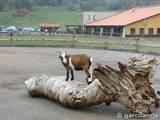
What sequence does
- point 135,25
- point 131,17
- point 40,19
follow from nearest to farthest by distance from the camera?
point 135,25 < point 131,17 < point 40,19

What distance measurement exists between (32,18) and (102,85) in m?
82.3

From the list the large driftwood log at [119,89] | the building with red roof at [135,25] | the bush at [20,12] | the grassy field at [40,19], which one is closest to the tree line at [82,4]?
the bush at [20,12]

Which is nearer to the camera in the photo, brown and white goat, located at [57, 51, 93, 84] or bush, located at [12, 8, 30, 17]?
brown and white goat, located at [57, 51, 93, 84]

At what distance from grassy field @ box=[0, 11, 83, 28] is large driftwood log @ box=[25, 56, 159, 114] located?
2896 inches

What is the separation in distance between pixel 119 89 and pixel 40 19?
265ft

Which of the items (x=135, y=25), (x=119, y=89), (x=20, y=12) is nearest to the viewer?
(x=119, y=89)

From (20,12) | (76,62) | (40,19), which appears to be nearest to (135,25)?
(76,62)

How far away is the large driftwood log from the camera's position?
739 cm

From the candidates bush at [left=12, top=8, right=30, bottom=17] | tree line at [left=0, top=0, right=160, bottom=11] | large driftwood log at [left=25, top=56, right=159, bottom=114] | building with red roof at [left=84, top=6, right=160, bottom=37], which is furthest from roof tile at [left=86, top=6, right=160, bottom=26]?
tree line at [left=0, top=0, right=160, bottom=11]

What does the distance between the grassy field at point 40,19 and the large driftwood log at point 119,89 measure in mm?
73555

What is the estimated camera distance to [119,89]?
761 cm

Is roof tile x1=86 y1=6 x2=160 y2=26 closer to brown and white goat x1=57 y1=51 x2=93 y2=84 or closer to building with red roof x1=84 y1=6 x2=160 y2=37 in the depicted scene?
building with red roof x1=84 y1=6 x2=160 y2=37

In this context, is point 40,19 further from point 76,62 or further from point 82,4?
point 76,62

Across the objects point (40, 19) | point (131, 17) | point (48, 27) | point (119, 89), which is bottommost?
point (48, 27)
